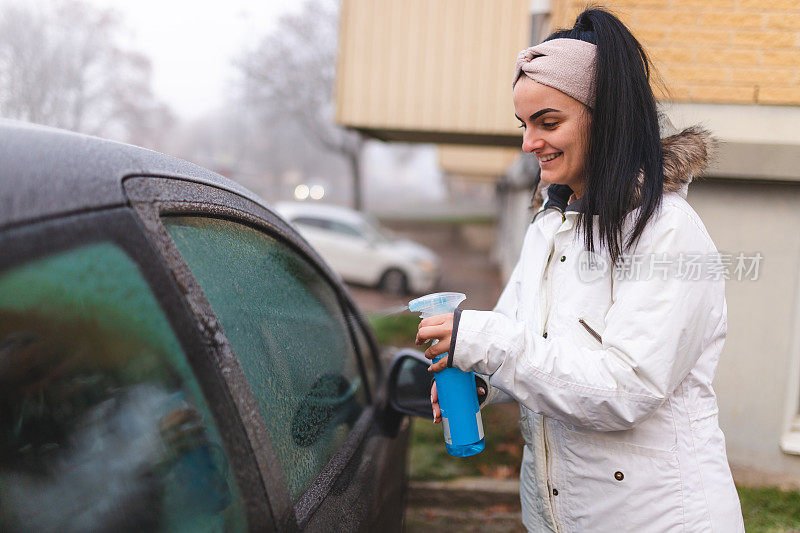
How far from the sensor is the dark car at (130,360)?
93 centimetres

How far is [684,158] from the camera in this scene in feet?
5.02

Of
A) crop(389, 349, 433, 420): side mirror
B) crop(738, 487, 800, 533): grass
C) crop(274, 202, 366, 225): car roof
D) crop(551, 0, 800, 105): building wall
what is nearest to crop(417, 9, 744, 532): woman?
crop(389, 349, 433, 420): side mirror

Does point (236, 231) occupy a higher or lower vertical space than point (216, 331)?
higher

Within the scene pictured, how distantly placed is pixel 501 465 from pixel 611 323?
3.04 m

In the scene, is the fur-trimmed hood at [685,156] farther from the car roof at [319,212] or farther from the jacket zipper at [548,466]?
the car roof at [319,212]

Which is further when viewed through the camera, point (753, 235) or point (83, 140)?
point (753, 235)

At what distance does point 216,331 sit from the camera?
117 cm

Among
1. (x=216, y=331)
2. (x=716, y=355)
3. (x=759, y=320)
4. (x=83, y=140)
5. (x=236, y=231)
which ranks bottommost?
(x=759, y=320)

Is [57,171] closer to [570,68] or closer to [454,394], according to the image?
[454,394]

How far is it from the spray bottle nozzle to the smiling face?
0.43 meters

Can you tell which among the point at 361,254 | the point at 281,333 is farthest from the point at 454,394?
the point at 361,254

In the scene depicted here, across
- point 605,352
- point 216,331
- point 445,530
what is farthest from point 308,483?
point 445,530

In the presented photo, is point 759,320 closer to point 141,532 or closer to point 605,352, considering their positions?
point 605,352

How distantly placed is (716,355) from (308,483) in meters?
1.03
